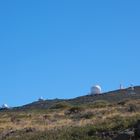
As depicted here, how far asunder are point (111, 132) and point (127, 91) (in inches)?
2297

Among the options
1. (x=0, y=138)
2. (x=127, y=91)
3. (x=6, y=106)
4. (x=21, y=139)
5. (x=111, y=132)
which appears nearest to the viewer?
(x=111, y=132)

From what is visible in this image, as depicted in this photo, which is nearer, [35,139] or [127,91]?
[35,139]

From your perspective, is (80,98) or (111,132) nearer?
(111,132)

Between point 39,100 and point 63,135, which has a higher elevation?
point 39,100

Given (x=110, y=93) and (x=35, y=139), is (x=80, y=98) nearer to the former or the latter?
(x=110, y=93)

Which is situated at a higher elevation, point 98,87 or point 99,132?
point 98,87

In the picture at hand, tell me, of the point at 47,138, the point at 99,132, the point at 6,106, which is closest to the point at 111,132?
the point at 99,132

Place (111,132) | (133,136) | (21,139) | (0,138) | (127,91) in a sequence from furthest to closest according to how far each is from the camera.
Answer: (127,91) → (0,138) → (21,139) → (111,132) → (133,136)

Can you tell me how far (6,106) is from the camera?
297ft

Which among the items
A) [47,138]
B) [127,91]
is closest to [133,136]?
[47,138]

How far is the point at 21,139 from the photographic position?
27.1m

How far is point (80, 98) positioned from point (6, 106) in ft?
42.4

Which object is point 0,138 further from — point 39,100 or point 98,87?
point 39,100

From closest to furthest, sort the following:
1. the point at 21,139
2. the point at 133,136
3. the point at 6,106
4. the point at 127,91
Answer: the point at 133,136, the point at 21,139, the point at 127,91, the point at 6,106
